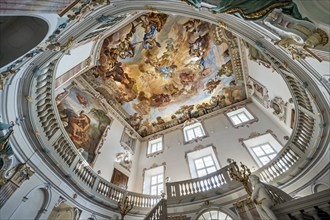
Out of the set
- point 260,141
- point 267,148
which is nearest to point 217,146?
point 260,141

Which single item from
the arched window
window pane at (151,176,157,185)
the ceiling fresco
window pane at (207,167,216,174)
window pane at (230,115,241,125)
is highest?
the ceiling fresco

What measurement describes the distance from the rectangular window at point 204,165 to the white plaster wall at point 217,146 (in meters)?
0.70

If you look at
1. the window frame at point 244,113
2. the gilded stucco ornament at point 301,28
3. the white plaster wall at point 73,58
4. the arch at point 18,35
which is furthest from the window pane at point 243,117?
the arch at point 18,35

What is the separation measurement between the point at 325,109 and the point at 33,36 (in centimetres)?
813

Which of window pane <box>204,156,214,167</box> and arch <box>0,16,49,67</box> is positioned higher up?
window pane <box>204,156,214,167</box>

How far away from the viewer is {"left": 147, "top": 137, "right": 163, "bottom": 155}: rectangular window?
14502 millimetres

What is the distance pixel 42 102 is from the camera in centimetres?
657

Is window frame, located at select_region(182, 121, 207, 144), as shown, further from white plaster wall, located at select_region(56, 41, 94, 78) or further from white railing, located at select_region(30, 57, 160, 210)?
white plaster wall, located at select_region(56, 41, 94, 78)

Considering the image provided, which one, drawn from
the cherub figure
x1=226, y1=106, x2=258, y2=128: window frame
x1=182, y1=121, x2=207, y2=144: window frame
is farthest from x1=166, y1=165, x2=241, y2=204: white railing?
x1=226, y1=106, x2=258, y2=128: window frame

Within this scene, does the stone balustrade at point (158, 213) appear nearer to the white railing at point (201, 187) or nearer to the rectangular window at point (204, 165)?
the white railing at point (201, 187)

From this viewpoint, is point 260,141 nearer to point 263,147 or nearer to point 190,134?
point 263,147

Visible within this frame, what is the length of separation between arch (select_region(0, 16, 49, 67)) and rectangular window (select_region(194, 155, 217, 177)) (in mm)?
10469

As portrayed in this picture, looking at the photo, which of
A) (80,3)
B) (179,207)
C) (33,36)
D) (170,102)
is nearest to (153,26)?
(170,102)

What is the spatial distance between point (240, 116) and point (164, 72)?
7.30 metres
